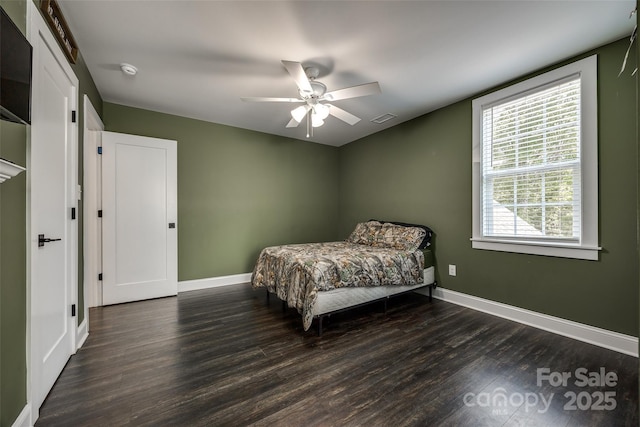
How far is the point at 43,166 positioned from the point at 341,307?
2.51 meters

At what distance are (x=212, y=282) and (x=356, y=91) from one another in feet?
11.0

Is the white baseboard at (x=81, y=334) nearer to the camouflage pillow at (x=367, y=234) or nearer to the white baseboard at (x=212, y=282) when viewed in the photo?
the white baseboard at (x=212, y=282)

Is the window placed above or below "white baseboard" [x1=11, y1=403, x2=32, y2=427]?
above

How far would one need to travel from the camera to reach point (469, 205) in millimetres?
3135

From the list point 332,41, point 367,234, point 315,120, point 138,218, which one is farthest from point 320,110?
point 138,218

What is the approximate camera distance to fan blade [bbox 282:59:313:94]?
198 cm

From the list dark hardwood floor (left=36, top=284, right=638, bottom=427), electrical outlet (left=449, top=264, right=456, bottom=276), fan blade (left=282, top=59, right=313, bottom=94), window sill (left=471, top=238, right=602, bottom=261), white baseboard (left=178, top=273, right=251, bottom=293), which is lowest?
dark hardwood floor (left=36, top=284, right=638, bottom=427)

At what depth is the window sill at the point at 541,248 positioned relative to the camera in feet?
7.32

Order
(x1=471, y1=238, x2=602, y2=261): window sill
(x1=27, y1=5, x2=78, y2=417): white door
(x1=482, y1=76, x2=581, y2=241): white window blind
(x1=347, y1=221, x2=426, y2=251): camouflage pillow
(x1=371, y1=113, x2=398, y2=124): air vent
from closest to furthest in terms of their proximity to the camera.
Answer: (x1=27, y1=5, x2=78, y2=417): white door → (x1=471, y1=238, x2=602, y2=261): window sill → (x1=482, y1=76, x2=581, y2=241): white window blind → (x1=347, y1=221, x2=426, y2=251): camouflage pillow → (x1=371, y1=113, x2=398, y2=124): air vent

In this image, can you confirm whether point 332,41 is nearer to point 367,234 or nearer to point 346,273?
point 346,273

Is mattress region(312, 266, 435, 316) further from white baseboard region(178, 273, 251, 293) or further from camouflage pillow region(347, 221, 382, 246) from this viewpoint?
white baseboard region(178, 273, 251, 293)

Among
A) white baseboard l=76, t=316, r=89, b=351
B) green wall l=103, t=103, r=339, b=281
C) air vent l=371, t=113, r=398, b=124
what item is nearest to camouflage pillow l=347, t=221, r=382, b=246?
green wall l=103, t=103, r=339, b=281

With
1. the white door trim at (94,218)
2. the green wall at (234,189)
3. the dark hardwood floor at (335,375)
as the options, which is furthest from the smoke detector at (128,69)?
the dark hardwood floor at (335,375)

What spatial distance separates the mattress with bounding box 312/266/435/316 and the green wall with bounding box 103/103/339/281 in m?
2.20
